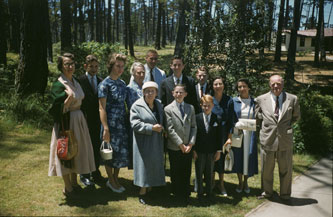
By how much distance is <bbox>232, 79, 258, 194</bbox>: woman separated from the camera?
489cm

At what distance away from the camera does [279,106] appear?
456 cm

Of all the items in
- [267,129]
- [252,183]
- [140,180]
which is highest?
[267,129]

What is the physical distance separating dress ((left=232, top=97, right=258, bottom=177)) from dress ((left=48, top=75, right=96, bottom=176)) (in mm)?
2436

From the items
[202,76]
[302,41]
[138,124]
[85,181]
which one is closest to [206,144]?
[138,124]

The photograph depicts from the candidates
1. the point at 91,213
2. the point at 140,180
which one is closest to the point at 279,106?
the point at 140,180

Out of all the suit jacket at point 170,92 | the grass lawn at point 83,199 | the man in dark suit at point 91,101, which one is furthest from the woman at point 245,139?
the man in dark suit at point 91,101

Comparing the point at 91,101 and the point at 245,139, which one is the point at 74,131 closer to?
the point at 91,101

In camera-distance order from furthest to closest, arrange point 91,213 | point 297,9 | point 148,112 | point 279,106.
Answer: point 297,9 < point 279,106 < point 148,112 < point 91,213

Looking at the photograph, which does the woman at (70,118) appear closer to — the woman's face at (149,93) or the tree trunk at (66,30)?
the woman's face at (149,93)

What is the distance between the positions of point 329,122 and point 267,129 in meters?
4.63

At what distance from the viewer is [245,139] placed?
16.5 ft

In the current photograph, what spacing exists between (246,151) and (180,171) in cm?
129

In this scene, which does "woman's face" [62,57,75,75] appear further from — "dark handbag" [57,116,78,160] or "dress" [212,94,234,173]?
"dress" [212,94,234,173]

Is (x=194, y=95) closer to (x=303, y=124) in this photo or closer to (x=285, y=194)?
(x=285, y=194)
